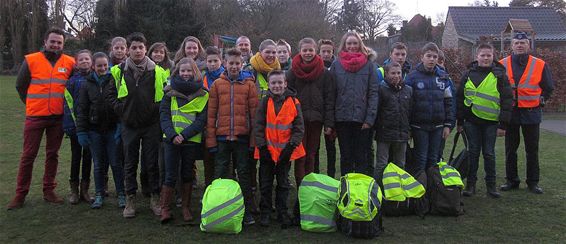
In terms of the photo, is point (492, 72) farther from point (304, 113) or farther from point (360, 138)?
point (304, 113)

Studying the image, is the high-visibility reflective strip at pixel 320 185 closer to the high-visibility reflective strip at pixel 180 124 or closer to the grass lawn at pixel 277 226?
the grass lawn at pixel 277 226

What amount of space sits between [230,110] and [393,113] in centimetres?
191

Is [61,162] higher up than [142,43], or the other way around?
[142,43]

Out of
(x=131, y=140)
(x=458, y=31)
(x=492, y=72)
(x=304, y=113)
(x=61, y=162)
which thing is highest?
(x=458, y=31)

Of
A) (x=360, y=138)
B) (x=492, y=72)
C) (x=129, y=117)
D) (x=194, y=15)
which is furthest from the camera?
(x=194, y=15)

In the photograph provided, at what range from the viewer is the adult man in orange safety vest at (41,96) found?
216 inches

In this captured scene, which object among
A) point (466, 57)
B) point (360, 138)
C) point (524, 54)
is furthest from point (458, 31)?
point (360, 138)

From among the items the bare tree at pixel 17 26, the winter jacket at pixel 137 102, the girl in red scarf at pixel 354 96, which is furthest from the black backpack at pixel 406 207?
the bare tree at pixel 17 26

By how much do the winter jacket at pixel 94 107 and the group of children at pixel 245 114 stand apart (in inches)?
0.5

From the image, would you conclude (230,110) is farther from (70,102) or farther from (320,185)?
(70,102)

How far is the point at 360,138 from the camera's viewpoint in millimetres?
5375

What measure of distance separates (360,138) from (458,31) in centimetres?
2555

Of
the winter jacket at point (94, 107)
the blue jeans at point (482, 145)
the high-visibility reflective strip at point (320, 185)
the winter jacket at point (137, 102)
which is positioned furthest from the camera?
the blue jeans at point (482, 145)

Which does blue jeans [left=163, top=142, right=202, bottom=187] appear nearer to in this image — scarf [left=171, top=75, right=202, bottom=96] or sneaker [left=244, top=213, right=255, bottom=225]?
scarf [left=171, top=75, right=202, bottom=96]
